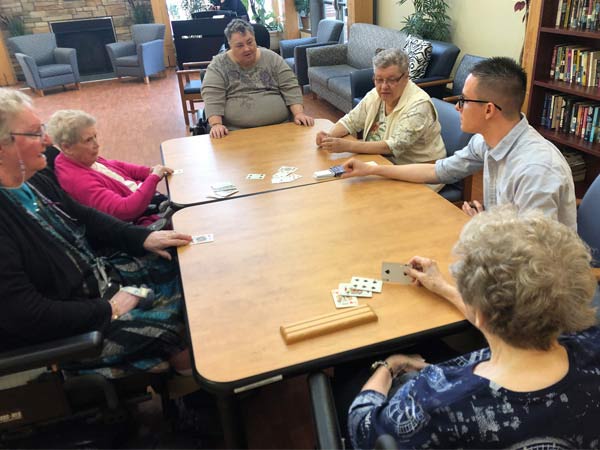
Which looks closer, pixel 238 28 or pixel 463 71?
pixel 238 28

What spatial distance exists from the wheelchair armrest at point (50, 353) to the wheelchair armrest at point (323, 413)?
592mm

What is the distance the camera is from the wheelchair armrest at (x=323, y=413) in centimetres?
104

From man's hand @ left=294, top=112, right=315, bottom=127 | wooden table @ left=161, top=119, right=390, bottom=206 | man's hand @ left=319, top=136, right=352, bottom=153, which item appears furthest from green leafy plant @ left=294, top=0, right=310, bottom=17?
man's hand @ left=319, top=136, right=352, bottom=153

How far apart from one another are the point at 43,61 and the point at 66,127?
7.26 m

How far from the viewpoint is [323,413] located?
1101 millimetres

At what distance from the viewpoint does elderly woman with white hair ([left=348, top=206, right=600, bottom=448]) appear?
0.85m

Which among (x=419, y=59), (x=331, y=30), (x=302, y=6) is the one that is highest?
(x=302, y=6)

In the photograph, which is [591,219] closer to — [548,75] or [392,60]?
[392,60]

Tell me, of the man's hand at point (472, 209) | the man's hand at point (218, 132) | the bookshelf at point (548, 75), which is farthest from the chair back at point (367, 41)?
the man's hand at point (472, 209)

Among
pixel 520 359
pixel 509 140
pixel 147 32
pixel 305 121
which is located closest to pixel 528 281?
pixel 520 359

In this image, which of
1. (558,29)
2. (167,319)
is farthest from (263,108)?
(558,29)

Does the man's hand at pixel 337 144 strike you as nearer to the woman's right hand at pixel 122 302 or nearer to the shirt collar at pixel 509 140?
the shirt collar at pixel 509 140

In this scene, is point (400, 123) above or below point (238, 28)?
below

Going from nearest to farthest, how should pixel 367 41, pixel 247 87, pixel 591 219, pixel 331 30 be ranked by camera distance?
pixel 591 219, pixel 247 87, pixel 367 41, pixel 331 30
